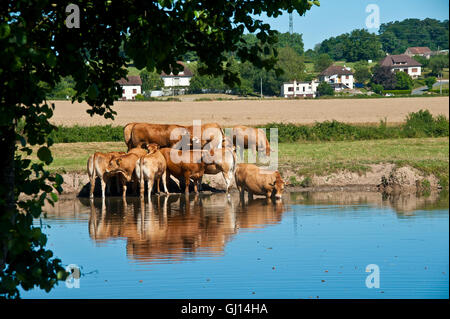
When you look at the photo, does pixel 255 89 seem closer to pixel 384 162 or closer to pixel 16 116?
pixel 384 162

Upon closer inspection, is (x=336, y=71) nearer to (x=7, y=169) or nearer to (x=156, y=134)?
(x=156, y=134)

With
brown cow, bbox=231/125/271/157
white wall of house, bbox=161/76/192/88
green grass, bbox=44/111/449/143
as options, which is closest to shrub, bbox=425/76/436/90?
white wall of house, bbox=161/76/192/88

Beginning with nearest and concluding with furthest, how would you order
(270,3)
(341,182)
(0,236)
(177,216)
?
1. (0,236)
2. (270,3)
3. (177,216)
4. (341,182)

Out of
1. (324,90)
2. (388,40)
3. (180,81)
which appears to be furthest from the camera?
(388,40)

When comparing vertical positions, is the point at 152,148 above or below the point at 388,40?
below

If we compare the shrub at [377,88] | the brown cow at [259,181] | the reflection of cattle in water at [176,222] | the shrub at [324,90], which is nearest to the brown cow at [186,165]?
the reflection of cattle in water at [176,222]

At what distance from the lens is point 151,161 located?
22.8 metres

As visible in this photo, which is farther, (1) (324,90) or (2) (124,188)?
(1) (324,90)

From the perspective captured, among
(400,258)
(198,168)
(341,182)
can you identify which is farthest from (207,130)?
(400,258)

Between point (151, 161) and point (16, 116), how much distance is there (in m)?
15.0

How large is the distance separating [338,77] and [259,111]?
229ft

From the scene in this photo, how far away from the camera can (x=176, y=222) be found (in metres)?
18.2

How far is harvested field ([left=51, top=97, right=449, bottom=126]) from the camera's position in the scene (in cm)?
5188

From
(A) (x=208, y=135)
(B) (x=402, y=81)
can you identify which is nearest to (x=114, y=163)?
(A) (x=208, y=135)
